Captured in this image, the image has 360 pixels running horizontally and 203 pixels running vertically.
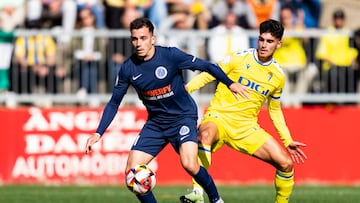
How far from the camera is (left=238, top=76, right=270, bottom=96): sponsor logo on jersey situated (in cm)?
1448

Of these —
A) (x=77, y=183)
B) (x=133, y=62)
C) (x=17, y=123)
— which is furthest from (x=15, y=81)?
(x=133, y=62)

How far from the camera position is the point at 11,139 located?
20422mm

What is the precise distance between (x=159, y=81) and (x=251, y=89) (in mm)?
1588

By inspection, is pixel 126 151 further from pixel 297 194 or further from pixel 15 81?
pixel 297 194

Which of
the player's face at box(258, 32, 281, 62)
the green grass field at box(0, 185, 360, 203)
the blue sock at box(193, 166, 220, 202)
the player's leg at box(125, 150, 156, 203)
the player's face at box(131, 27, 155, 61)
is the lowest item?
the green grass field at box(0, 185, 360, 203)

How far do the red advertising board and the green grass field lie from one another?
0.85m

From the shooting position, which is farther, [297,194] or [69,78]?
[69,78]

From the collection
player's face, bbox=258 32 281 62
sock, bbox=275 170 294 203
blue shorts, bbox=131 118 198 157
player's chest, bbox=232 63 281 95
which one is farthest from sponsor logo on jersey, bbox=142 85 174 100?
sock, bbox=275 170 294 203

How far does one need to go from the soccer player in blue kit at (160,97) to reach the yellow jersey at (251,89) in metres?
0.82

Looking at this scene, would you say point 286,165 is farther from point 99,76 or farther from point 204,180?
point 99,76

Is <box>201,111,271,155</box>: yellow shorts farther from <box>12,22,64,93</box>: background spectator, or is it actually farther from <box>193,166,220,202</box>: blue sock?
<box>12,22,64,93</box>: background spectator

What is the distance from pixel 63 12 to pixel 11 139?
254cm

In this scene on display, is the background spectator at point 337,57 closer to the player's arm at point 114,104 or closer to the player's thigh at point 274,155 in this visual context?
the player's thigh at point 274,155

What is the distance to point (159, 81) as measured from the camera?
1345 centimetres
